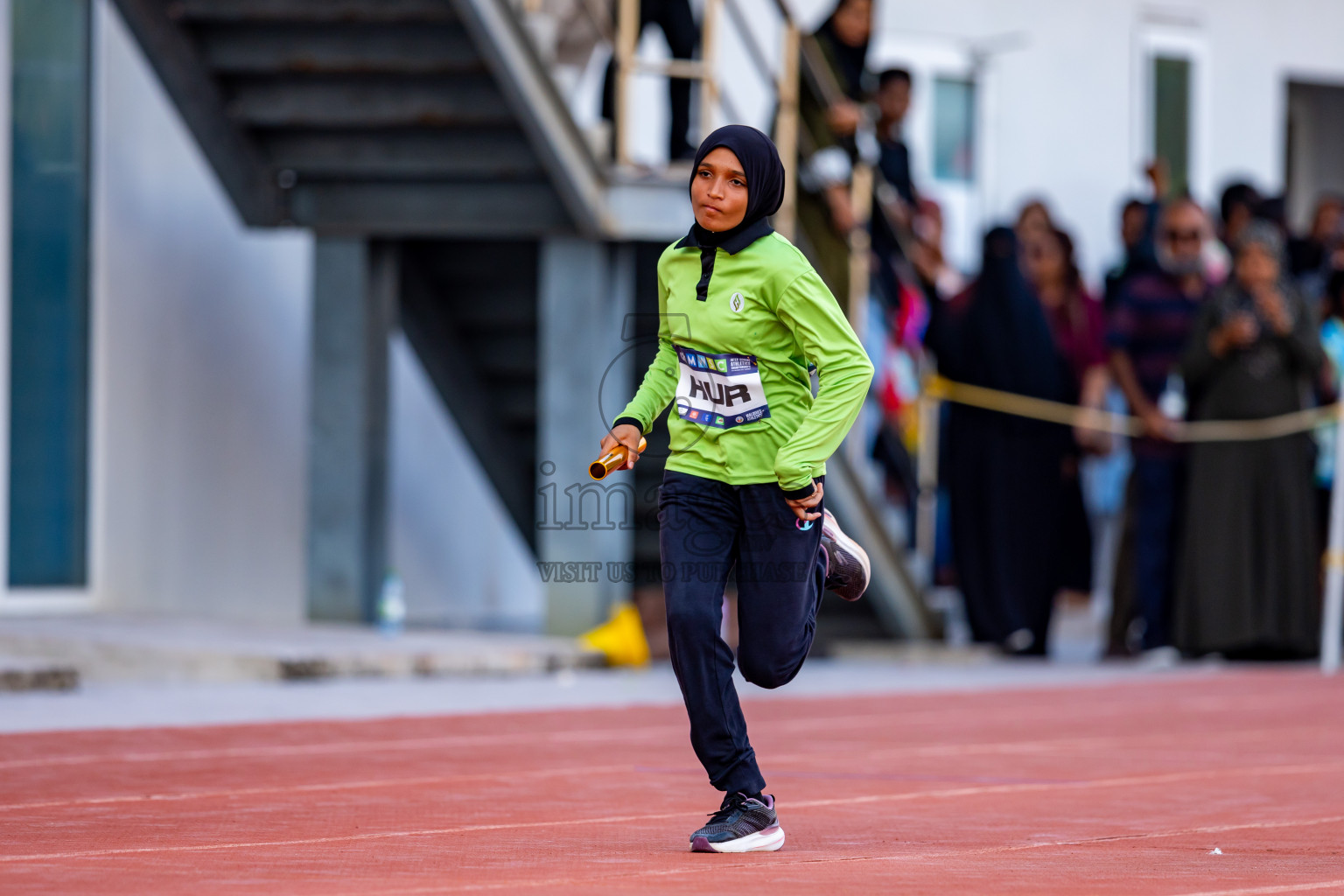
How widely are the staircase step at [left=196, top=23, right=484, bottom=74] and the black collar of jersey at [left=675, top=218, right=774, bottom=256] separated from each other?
5926mm

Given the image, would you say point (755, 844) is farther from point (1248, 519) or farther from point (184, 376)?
point (184, 376)

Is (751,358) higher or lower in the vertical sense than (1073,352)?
lower

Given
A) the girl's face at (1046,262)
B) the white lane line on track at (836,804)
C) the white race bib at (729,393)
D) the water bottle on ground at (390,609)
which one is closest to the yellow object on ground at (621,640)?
the water bottle on ground at (390,609)

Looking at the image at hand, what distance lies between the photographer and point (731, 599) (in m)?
12.3

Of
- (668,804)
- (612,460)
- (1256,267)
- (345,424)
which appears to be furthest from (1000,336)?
(612,460)

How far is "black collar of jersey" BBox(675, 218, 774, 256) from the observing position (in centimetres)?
527

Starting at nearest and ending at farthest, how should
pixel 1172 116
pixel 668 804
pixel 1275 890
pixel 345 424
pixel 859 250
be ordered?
pixel 1275 890 → pixel 668 804 → pixel 859 250 → pixel 345 424 → pixel 1172 116

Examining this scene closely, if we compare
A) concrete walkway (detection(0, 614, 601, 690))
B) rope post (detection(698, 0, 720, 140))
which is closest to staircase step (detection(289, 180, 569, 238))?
rope post (detection(698, 0, 720, 140))

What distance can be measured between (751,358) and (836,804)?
5.37 ft

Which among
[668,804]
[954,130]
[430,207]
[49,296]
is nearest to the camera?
[668,804]

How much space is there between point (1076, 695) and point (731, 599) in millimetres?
A: 2482

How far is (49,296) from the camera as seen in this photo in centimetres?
1260

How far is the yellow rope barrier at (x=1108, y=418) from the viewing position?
12672 millimetres

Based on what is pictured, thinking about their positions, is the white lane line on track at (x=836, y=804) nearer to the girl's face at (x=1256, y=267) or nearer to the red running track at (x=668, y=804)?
the red running track at (x=668, y=804)
